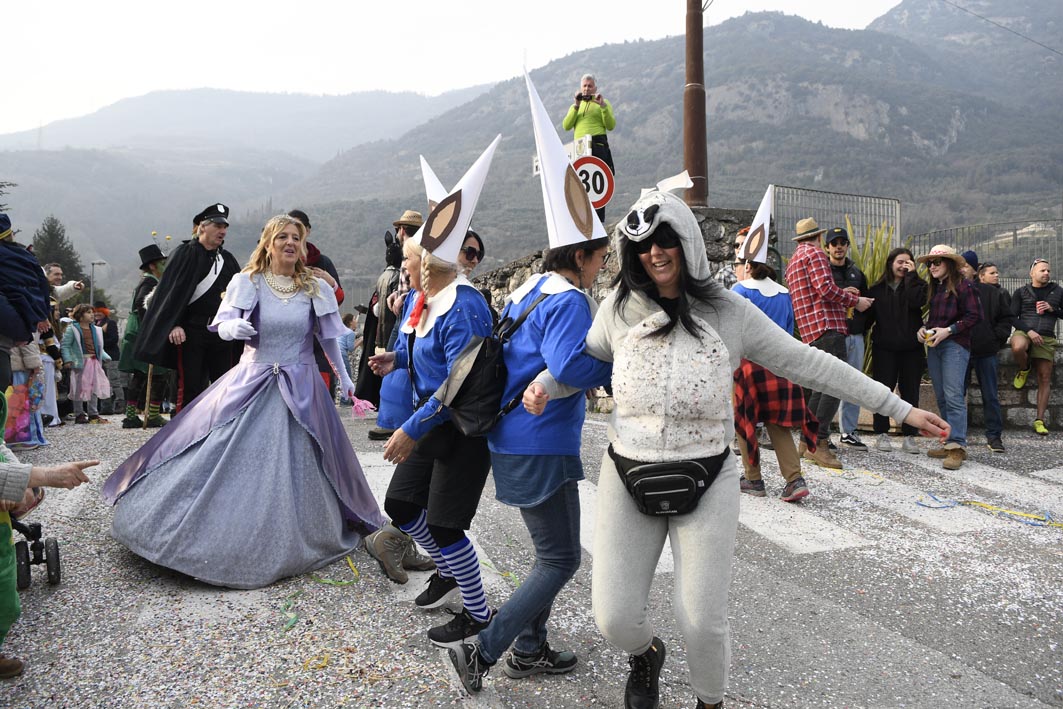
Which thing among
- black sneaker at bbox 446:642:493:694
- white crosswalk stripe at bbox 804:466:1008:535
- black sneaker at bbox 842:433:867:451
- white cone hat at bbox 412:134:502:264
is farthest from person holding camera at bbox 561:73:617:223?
black sneaker at bbox 446:642:493:694

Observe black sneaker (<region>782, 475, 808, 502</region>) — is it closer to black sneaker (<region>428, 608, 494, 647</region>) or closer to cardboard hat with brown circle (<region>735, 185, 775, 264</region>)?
cardboard hat with brown circle (<region>735, 185, 775, 264</region>)

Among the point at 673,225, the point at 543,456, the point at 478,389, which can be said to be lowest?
the point at 543,456

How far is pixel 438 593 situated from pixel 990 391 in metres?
6.77

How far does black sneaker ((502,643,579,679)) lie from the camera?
10.4 ft

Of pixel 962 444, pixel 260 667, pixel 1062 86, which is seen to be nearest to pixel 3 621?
pixel 260 667

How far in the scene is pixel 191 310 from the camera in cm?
604

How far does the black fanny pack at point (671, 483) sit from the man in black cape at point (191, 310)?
14.6ft

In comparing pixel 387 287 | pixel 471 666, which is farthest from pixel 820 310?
pixel 471 666

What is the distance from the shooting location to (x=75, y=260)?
57.7 m

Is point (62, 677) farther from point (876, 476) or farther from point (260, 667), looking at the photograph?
point (876, 476)

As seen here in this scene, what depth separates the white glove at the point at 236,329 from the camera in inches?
171

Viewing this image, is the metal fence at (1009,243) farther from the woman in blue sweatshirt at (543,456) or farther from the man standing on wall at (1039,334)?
the woman in blue sweatshirt at (543,456)

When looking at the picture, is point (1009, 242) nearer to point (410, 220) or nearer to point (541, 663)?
point (410, 220)

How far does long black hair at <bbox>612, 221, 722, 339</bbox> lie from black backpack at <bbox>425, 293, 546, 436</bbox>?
1.18 ft
